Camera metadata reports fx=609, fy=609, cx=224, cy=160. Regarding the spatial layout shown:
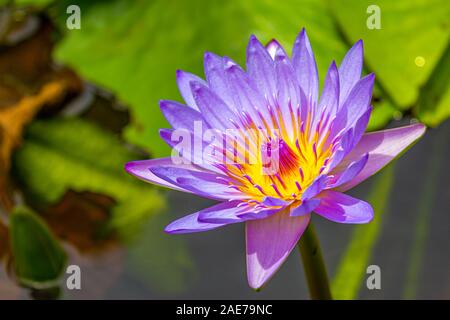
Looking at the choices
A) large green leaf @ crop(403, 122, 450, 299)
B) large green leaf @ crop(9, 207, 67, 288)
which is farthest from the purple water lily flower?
large green leaf @ crop(403, 122, 450, 299)

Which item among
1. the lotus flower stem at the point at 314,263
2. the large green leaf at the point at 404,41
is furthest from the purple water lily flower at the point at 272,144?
the large green leaf at the point at 404,41

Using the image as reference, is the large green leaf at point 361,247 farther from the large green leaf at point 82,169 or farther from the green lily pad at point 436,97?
the large green leaf at point 82,169

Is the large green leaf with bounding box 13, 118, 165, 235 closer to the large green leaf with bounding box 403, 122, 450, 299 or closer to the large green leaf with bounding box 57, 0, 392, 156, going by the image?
the large green leaf with bounding box 57, 0, 392, 156

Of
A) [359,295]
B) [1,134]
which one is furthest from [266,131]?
[1,134]

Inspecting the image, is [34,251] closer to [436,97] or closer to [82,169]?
[82,169]

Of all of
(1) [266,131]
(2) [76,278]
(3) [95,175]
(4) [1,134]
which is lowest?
(2) [76,278]

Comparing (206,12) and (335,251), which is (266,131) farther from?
(206,12)

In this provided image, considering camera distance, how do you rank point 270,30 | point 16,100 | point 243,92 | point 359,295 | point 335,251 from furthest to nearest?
point 16,100
point 270,30
point 335,251
point 359,295
point 243,92
